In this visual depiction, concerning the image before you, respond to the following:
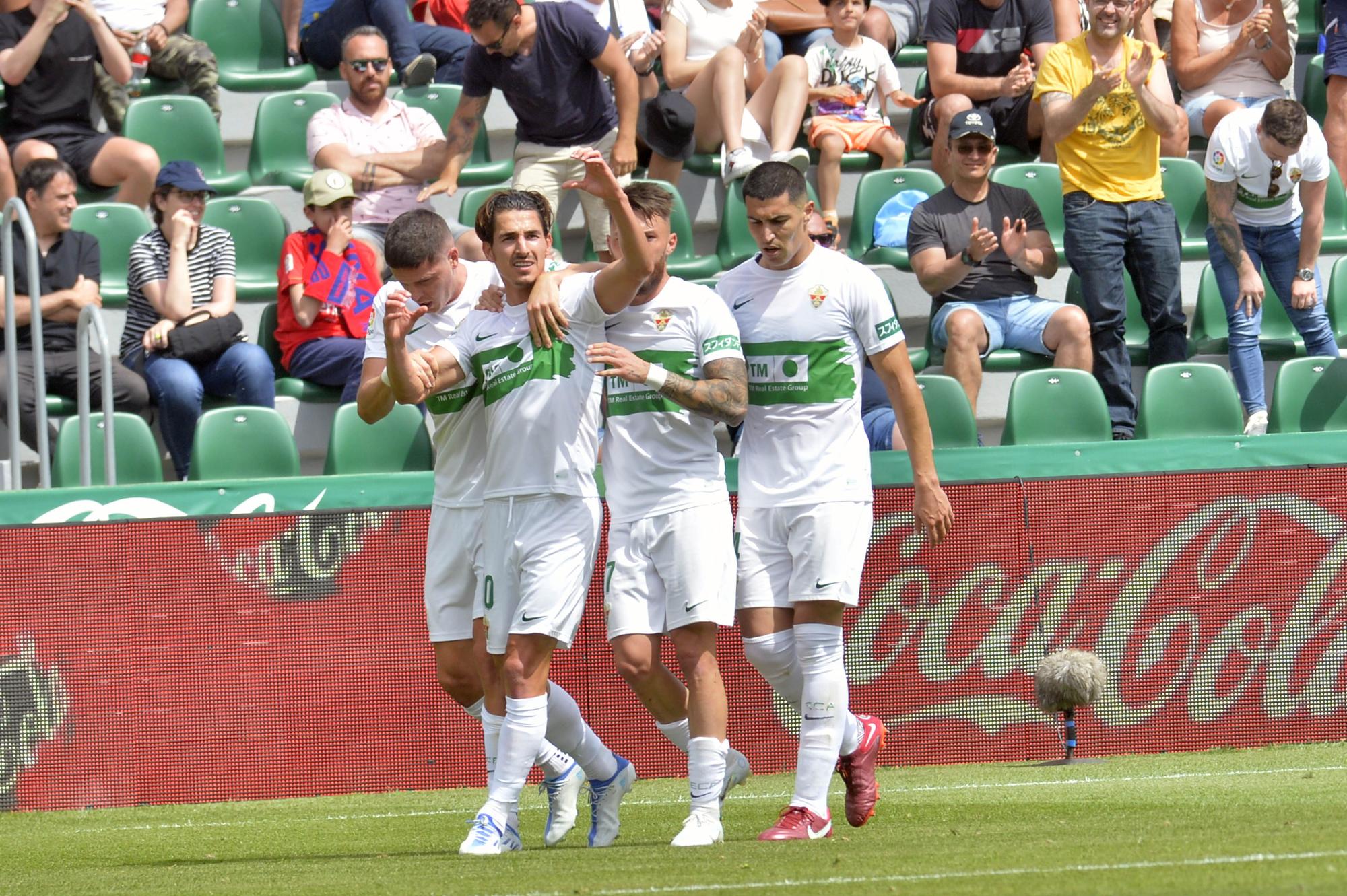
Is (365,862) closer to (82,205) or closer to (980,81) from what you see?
(82,205)

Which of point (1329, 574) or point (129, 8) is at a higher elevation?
point (129, 8)

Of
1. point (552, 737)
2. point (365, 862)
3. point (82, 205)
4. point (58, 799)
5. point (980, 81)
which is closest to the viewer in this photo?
point (365, 862)

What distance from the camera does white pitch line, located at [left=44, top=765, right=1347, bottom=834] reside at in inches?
283

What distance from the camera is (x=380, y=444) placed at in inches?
362

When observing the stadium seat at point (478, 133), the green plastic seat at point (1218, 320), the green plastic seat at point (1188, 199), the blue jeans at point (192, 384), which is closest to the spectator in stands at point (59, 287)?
the blue jeans at point (192, 384)

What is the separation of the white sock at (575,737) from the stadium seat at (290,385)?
4.18m

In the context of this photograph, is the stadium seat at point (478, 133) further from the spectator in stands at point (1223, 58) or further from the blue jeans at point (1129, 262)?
the spectator in stands at point (1223, 58)

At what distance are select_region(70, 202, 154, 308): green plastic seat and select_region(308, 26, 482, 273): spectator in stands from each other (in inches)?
45.0

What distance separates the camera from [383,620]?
8.11 metres

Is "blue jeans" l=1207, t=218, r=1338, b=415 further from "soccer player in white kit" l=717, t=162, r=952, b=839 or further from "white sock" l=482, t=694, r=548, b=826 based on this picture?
"white sock" l=482, t=694, r=548, b=826

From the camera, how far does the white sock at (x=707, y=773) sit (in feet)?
19.1

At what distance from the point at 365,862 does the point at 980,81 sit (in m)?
7.60

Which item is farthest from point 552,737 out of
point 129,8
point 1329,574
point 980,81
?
point 129,8

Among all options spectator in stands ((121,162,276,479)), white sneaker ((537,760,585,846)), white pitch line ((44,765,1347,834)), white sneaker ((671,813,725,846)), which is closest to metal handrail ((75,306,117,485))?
spectator in stands ((121,162,276,479))
